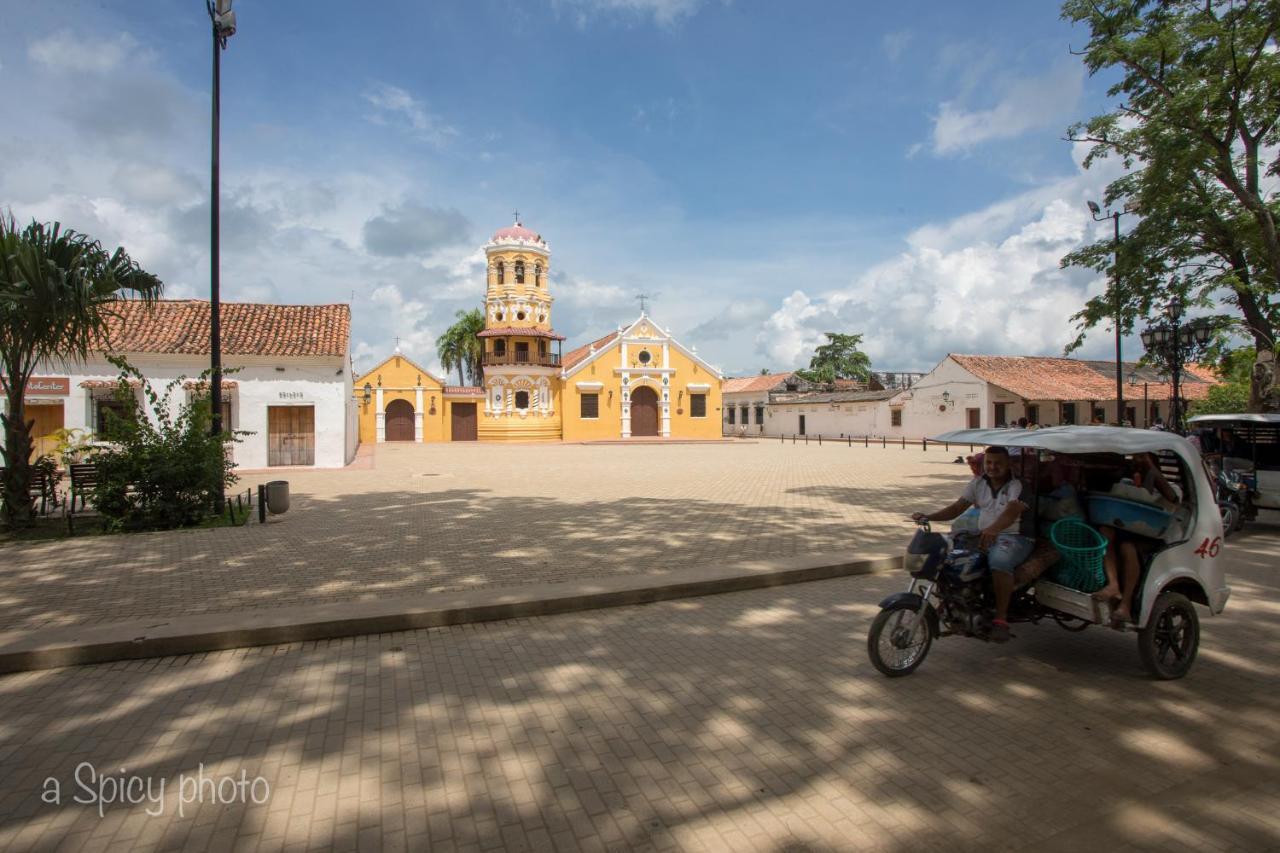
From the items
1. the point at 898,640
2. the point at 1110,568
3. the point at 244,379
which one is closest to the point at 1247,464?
the point at 1110,568

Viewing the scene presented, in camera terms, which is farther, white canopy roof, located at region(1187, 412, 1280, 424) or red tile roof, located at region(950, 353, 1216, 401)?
red tile roof, located at region(950, 353, 1216, 401)

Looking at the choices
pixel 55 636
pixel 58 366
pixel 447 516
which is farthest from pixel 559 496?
pixel 58 366

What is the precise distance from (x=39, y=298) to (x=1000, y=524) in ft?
34.9

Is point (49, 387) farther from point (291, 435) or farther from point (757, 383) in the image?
point (757, 383)

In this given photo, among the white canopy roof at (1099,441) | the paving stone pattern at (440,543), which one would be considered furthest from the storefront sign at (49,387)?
the white canopy roof at (1099,441)

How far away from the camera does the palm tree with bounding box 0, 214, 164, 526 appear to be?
8.29 metres

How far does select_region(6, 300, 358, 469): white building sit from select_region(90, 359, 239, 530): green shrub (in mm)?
10220

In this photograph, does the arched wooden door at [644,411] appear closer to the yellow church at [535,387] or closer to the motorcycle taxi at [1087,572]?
the yellow church at [535,387]

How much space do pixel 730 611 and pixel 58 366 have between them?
2223cm

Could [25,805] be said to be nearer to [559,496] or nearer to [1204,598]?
[1204,598]

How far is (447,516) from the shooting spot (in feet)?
34.8

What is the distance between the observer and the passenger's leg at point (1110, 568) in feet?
13.1

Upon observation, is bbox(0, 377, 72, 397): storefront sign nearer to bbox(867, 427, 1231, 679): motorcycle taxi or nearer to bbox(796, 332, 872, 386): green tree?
bbox(867, 427, 1231, 679): motorcycle taxi

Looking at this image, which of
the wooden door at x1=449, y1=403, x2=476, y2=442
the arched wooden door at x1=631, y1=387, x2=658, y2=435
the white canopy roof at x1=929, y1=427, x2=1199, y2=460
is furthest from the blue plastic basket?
the wooden door at x1=449, y1=403, x2=476, y2=442
